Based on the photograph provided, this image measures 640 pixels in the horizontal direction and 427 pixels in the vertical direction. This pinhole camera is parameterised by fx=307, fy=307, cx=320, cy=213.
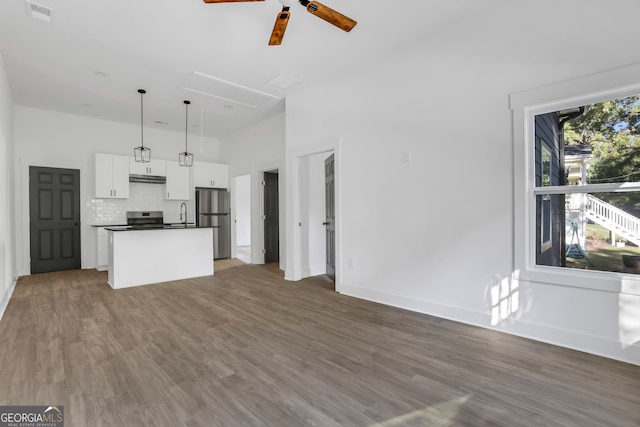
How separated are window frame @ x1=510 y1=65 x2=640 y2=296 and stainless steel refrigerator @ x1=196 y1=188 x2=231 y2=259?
6123mm

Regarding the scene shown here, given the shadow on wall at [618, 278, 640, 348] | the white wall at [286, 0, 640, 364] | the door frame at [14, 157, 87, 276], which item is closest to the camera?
the shadow on wall at [618, 278, 640, 348]

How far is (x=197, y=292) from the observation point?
14.4 feet

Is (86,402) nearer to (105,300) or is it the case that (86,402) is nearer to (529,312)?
(105,300)

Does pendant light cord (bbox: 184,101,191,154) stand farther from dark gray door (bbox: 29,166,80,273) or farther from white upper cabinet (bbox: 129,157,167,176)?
dark gray door (bbox: 29,166,80,273)

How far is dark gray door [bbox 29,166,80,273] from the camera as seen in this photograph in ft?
18.7

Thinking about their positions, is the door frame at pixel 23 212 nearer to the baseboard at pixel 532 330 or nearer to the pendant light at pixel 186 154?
the pendant light at pixel 186 154

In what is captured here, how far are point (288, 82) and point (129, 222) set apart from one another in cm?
478

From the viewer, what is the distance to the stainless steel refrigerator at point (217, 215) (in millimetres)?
7285

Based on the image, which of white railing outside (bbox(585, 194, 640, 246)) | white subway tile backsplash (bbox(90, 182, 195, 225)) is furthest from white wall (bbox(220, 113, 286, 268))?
white railing outside (bbox(585, 194, 640, 246))

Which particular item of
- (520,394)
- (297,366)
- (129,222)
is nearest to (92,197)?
(129,222)

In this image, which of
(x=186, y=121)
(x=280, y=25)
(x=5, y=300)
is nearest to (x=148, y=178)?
(x=186, y=121)

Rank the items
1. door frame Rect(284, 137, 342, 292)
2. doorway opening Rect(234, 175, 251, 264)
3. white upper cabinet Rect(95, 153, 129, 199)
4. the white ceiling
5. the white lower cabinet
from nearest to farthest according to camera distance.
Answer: the white ceiling → door frame Rect(284, 137, 342, 292) → the white lower cabinet → white upper cabinet Rect(95, 153, 129, 199) → doorway opening Rect(234, 175, 251, 264)

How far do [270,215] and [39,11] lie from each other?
4.59m

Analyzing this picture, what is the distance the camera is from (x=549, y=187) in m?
2.73
